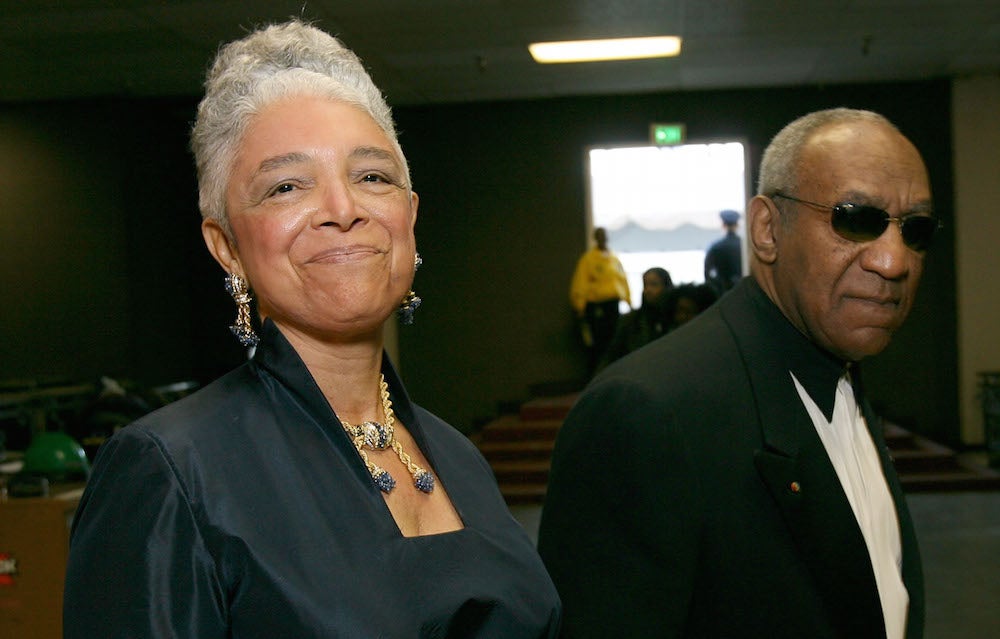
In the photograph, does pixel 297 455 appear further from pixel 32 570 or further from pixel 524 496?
pixel 524 496

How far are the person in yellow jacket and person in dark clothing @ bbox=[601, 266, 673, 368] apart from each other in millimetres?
4523

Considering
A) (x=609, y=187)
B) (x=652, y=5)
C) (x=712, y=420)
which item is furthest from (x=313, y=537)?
(x=609, y=187)

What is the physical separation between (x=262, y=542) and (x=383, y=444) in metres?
0.28

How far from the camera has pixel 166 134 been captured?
35.9ft

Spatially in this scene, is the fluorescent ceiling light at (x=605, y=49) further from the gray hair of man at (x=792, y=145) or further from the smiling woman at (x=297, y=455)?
the smiling woman at (x=297, y=455)

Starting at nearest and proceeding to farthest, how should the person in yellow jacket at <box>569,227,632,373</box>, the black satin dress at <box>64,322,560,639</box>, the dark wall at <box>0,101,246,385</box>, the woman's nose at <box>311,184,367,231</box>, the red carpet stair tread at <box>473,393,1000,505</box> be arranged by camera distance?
1. the black satin dress at <box>64,322,560,639</box>
2. the woman's nose at <box>311,184,367,231</box>
3. the red carpet stair tread at <box>473,393,1000,505</box>
4. the dark wall at <box>0,101,246,385</box>
5. the person in yellow jacket at <box>569,227,632,373</box>

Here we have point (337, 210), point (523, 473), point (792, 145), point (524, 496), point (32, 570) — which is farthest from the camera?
point (523, 473)

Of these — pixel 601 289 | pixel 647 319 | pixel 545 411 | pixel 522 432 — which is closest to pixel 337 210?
pixel 647 319

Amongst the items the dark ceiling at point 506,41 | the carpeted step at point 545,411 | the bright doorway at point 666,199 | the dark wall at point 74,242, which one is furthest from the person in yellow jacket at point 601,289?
the dark wall at point 74,242

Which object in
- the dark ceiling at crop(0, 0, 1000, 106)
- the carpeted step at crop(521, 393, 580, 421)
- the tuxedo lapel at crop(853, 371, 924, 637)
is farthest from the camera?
the carpeted step at crop(521, 393, 580, 421)

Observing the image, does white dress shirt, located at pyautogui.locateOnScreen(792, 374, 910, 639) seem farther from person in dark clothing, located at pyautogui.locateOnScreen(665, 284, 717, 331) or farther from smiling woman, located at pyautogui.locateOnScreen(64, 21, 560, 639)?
person in dark clothing, located at pyautogui.locateOnScreen(665, 284, 717, 331)

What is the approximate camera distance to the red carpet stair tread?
8.05m

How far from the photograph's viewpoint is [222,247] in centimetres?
116

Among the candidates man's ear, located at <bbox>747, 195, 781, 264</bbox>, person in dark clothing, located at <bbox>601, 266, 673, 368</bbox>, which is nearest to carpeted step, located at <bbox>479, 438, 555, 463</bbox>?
person in dark clothing, located at <bbox>601, 266, 673, 368</bbox>
